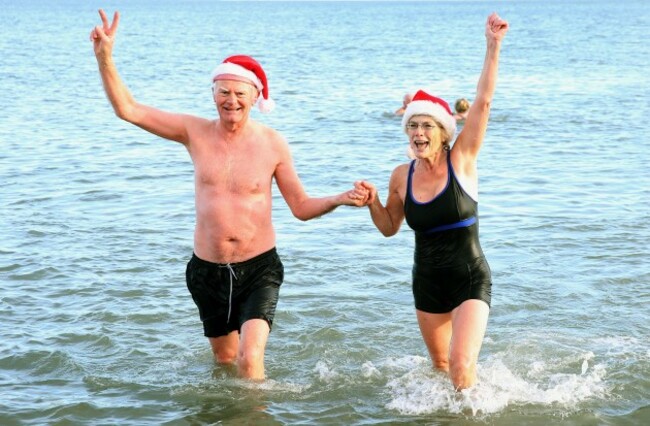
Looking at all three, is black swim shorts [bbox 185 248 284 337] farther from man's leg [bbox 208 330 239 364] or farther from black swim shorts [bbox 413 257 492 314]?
black swim shorts [bbox 413 257 492 314]

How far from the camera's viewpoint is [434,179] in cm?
671

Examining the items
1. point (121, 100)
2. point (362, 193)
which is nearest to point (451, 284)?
point (362, 193)

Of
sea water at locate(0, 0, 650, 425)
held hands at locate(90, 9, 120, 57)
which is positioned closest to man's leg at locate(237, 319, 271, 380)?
sea water at locate(0, 0, 650, 425)

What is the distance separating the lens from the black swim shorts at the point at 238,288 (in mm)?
6875

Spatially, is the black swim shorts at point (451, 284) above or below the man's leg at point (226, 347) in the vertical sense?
above

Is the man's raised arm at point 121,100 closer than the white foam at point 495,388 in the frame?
Yes

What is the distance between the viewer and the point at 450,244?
22.1ft

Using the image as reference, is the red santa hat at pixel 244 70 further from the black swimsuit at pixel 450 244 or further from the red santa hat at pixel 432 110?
the black swimsuit at pixel 450 244

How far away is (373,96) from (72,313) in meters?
22.9

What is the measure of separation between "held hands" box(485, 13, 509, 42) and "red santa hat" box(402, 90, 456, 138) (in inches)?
20.2

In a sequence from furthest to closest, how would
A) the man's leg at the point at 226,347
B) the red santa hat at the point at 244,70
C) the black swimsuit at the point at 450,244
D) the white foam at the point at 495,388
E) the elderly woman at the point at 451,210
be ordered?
the man's leg at the point at 226,347 < the white foam at the point at 495,388 < the red santa hat at the point at 244,70 < the black swimsuit at the point at 450,244 < the elderly woman at the point at 451,210

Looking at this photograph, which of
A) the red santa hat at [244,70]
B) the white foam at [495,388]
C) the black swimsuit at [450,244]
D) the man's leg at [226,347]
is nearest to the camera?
the black swimsuit at [450,244]

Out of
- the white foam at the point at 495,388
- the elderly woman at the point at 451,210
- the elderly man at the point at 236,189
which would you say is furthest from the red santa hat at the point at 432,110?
the white foam at the point at 495,388

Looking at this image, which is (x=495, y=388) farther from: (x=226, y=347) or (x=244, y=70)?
(x=244, y=70)
